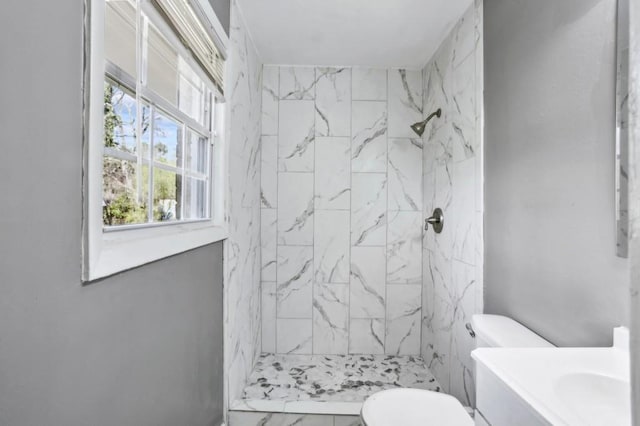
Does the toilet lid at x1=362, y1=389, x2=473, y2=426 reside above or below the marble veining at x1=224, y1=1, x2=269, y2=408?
below

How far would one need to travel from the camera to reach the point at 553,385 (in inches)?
29.7

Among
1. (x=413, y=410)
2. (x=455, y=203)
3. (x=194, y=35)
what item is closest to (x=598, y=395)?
(x=413, y=410)

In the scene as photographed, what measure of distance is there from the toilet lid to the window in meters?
1.06

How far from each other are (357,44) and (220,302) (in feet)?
6.47

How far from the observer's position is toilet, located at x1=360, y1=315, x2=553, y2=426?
4.26ft

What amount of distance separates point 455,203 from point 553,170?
87 cm

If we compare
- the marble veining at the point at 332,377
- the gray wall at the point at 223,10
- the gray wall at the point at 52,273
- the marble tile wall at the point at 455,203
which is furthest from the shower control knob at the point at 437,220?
the gray wall at the point at 52,273

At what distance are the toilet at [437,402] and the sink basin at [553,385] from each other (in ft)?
1.21

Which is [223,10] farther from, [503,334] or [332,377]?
[332,377]

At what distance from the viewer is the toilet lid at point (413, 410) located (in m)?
1.45

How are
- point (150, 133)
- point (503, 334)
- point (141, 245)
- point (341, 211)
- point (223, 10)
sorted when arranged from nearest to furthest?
point (141, 245) → point (150, 133) → point (503, 334) → point (223, 10) → point (341, 211)

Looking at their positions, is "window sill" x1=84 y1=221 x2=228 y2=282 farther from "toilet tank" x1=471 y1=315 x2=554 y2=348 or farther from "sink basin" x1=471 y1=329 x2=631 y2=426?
"toilet tank" x1=471 y1=315 x2=554 y2=348

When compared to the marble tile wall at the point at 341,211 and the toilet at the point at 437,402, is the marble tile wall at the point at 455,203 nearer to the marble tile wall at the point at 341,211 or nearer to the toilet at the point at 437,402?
the marble tile wall at the point at 341,211

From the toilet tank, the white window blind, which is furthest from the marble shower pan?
the white window blind
